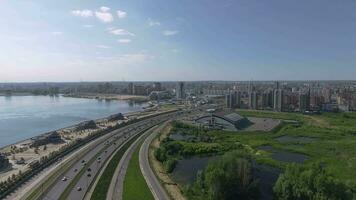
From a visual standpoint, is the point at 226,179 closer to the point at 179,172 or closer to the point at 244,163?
the point at 244,163

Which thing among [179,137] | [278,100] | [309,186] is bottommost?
[179,137]

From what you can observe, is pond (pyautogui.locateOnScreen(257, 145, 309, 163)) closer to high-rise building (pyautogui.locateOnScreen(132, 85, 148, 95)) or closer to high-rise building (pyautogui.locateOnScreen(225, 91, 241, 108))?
high-rise building (pyautogui.locateOnScreen(225, 91, 241, 108))

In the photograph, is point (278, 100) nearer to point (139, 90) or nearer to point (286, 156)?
point (286, 156)

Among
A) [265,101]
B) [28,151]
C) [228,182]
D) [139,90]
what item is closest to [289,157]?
[228,182]

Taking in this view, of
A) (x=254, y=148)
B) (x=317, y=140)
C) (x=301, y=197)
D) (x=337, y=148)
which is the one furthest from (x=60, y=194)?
(x=317, y=140)

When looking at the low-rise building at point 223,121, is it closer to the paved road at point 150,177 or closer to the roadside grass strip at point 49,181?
the paved road at point 150,177

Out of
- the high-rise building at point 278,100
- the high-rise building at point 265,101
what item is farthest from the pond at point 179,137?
the high-rise building at point 265,101
